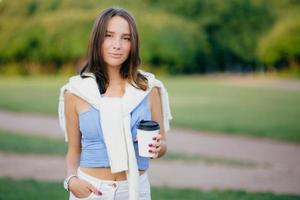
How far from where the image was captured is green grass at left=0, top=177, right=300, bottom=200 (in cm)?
554

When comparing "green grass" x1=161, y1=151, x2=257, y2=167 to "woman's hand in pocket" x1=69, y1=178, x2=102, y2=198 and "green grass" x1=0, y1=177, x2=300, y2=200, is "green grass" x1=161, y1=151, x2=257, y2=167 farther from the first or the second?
"woman's hand in pocket" x1=69, y1=178, x2=102, y2=198

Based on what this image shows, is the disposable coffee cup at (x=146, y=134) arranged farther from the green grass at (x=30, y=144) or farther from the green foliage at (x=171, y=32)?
the green foliage at (x=171, y=32)

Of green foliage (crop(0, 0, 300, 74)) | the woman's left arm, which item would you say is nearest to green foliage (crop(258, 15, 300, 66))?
green foliage (crop(0, 0, 300, 74))

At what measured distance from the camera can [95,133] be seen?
2.19m

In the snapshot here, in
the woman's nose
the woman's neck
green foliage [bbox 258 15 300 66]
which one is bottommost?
Answer: green foliage [bbox 258 15 300 66]

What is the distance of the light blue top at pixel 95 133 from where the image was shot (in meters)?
2.18

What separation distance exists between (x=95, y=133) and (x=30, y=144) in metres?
7.74

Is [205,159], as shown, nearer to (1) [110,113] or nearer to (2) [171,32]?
(1) [110,113]

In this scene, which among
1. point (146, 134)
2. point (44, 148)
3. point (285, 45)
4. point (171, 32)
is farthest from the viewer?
point (171, 32)

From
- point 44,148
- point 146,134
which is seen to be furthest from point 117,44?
point 44,148

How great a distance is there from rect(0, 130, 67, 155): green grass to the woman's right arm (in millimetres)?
6568

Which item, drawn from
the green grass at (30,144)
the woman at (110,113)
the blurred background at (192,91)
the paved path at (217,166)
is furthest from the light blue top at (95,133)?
the green grass at (30,144)

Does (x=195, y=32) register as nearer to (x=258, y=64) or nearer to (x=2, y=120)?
(x=258, y=64)

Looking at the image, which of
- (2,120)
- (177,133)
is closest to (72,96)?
(177,133)
